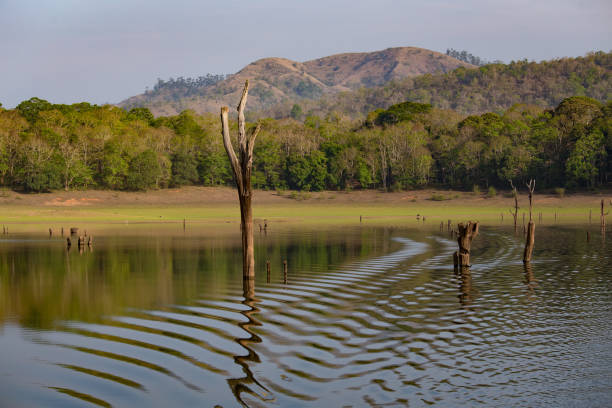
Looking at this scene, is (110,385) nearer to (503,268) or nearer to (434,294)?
(434,294)

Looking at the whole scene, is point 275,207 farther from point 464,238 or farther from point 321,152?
point 464,238

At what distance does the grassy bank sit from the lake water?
46217 millimetres

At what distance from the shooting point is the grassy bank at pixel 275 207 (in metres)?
81.6

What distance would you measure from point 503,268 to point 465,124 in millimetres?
99680

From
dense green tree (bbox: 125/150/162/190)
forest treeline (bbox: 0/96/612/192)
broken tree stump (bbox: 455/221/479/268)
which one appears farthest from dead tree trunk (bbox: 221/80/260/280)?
dense green tree (bbox: 125/150/162/190)

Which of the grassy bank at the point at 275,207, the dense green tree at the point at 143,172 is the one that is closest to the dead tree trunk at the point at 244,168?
the grassy bank at the point at 275,207

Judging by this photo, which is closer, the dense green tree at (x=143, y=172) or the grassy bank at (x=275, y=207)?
the grassy bank at (x=275, y=207)

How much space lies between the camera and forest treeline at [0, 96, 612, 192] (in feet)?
336

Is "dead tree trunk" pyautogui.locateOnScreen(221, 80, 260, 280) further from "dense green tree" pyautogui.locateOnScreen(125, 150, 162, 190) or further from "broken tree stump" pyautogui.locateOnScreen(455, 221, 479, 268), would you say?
"dense green tree" pyautogui.locateOnScreen(125, 150, 162, 190)

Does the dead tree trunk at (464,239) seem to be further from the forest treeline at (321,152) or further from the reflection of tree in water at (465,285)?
the forest treeline at (321,152)

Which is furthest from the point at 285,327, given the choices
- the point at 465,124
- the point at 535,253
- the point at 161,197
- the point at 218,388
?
the point at 465,124

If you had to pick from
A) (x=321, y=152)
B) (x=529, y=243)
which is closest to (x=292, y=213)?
(x=321, y=152)

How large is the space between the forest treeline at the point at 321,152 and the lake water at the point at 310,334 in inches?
2819

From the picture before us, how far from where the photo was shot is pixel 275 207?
4001 inches
